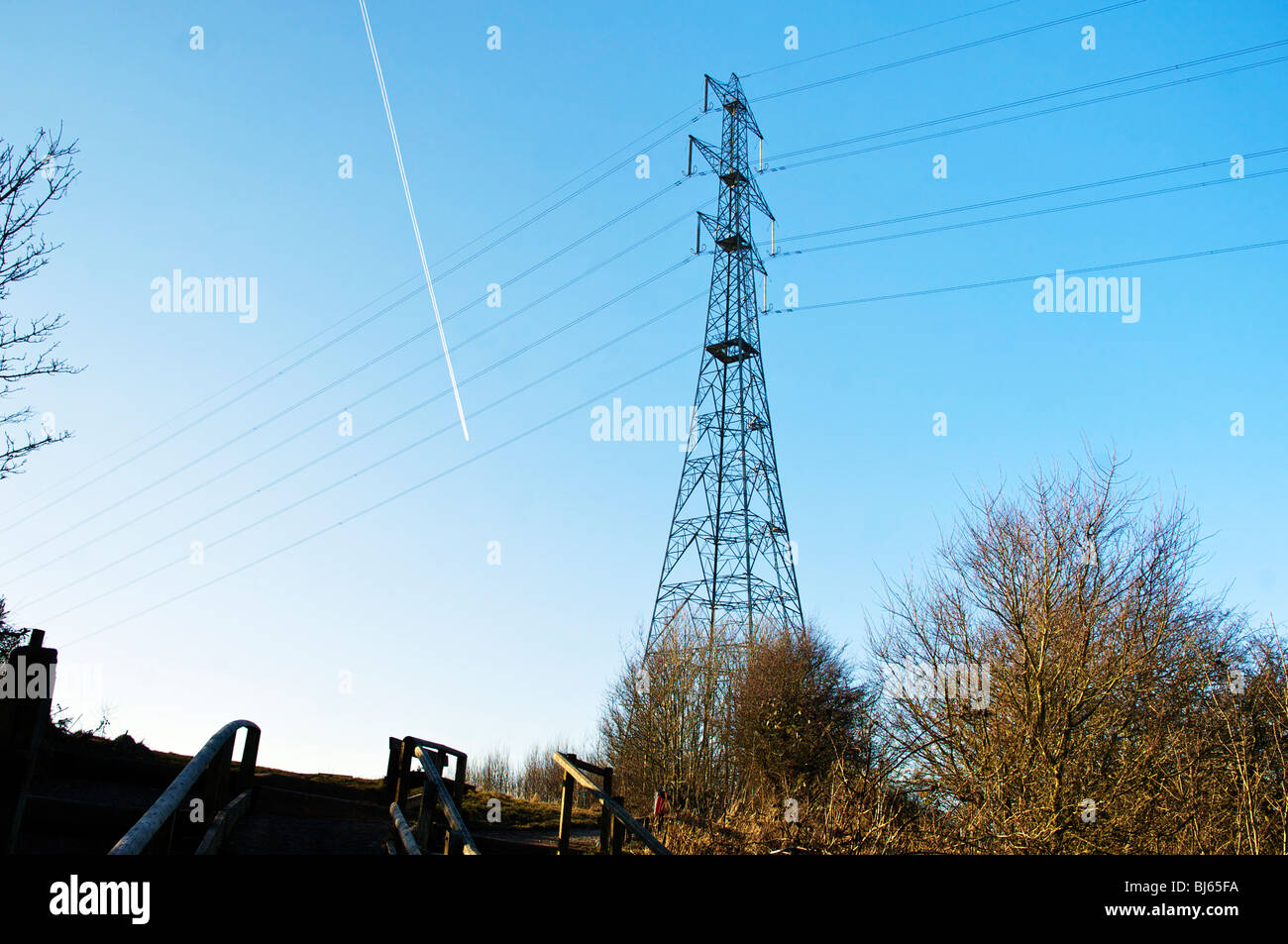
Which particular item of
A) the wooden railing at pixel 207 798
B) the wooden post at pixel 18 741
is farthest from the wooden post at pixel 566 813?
the wooden post at pixel 18 741

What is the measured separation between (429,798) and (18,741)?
3.58 metres

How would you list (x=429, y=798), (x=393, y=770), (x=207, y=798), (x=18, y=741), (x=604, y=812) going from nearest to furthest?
(x=18, y=741) < (x=207, y=798) < (x=429, y=798) < (x=604, y=812) < (x=393, y=770)

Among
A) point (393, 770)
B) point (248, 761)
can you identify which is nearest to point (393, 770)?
point (393, 770)

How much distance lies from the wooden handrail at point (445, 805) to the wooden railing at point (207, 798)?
1620 millimetres

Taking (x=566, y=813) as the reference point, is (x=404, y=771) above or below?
above

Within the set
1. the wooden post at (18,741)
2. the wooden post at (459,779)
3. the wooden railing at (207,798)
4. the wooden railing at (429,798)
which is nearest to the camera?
the wooden railing at (207,798)

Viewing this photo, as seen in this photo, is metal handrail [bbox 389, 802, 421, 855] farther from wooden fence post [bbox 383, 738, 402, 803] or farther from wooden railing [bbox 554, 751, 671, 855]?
wooden fence post [bbox 383, 738, 402, 803]

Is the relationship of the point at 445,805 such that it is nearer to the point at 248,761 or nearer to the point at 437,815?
the point at 248,761

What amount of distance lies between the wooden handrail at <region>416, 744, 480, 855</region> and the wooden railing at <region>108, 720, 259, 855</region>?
162 cm

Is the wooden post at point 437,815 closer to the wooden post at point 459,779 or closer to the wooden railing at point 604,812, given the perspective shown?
the wooden post at point 459,779

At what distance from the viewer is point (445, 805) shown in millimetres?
7012

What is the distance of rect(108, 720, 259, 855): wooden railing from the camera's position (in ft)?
12.4

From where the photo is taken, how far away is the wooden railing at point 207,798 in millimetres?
3768
